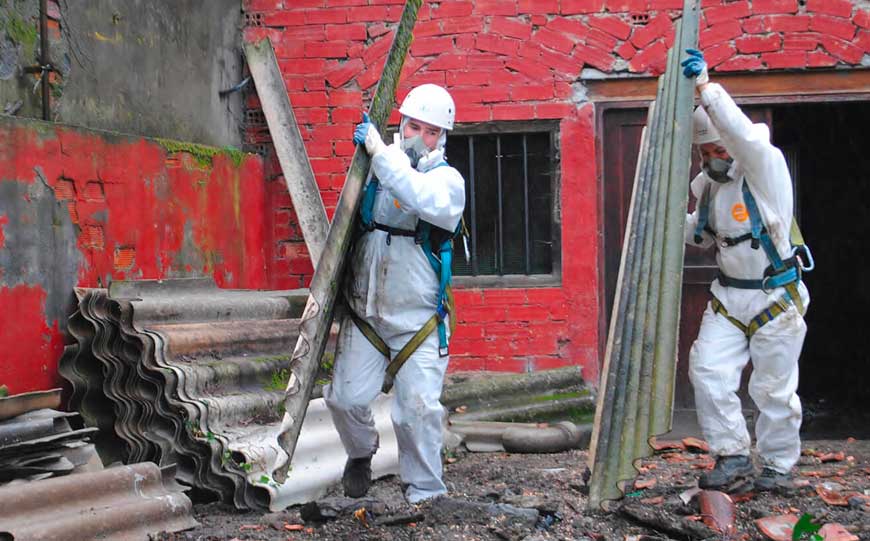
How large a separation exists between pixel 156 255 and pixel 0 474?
6.76ft

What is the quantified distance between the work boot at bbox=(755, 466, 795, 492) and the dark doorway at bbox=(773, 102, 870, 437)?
4.93 meters

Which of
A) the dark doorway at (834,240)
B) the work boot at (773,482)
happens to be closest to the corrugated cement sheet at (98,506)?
the work boot at (773,482)

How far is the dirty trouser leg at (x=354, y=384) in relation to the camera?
4.72 meters

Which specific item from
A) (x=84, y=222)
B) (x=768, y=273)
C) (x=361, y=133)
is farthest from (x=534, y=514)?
(x=84, y=222)

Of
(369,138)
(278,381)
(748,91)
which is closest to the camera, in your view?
(369,138)

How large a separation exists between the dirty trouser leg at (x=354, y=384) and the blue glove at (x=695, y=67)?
6.27ft

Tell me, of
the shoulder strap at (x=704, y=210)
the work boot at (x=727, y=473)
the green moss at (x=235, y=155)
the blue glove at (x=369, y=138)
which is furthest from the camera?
the green moss at (x=235, y=155)

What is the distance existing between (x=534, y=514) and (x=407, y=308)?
1.06 meters

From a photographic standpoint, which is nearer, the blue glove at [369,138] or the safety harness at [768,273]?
the blue glove at [369,138]

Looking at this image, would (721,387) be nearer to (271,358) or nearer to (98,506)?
(271,358)

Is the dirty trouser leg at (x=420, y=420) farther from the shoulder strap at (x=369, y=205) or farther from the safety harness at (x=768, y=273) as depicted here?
the safety harness at (x=768, y=273)

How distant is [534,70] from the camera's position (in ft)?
24.8

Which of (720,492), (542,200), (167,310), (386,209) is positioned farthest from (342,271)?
(542,200)

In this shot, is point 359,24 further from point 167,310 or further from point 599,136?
point 167,310
